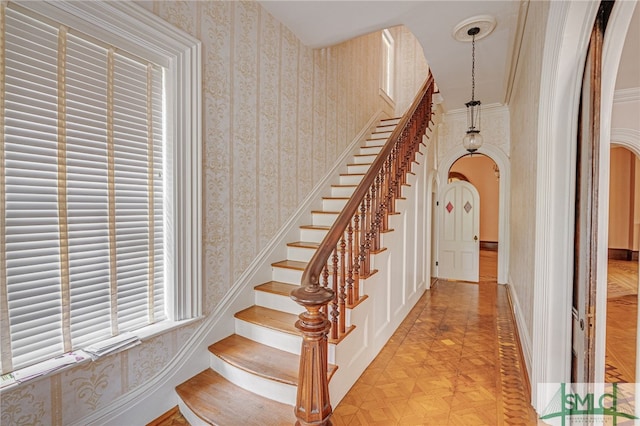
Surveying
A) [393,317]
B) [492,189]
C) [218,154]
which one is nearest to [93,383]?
[218,154]

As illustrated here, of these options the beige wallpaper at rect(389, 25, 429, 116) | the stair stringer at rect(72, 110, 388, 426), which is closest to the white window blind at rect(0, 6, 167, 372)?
the stair stringer at rect(72, 110, 388, 426)

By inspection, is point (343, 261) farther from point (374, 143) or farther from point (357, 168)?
point (374, 143)

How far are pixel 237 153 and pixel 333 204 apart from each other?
1532mm

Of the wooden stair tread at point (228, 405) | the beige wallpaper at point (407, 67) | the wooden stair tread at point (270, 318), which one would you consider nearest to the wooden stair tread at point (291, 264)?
the wooden stair tread at point (270, 318)

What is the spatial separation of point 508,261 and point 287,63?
480 centimetres

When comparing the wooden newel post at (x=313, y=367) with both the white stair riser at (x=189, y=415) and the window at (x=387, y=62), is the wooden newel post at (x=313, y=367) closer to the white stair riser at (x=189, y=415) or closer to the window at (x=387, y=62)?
the white stair riser at (x=189, y=415)

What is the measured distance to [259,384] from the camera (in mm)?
1963

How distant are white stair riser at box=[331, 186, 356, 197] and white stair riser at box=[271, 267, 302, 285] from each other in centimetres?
142

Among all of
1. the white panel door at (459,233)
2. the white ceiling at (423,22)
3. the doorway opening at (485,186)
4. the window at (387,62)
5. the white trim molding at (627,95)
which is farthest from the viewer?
the doorway opening at (485,186)

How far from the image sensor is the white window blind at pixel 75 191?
1431mm

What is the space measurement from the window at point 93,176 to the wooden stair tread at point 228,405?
20.2 inches

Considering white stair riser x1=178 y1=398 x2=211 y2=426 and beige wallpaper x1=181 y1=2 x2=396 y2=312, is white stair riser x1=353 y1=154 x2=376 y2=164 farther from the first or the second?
white stair riser x1=178 y1=398 x2=211 y2=426

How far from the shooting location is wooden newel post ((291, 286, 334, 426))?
150 cm

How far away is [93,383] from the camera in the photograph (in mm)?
1665
